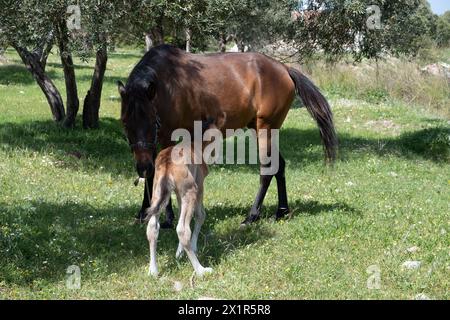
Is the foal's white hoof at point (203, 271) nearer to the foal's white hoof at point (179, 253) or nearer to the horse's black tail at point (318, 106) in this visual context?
the foal's white hoof at point (179, 253)

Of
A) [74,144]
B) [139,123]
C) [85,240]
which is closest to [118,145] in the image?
[74,144]

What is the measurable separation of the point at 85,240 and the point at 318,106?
13.0 feet

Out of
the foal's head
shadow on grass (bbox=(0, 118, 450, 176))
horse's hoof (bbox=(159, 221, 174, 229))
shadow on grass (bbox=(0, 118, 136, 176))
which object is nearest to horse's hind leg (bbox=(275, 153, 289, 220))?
horse's hoof (bbox=(159, 221, 174, 229))

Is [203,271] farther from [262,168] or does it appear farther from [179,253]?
[262,168]

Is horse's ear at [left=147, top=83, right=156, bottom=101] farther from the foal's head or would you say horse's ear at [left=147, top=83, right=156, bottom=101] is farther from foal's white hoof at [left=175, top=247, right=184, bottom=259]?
foal's white hoof at [left=175, top=247, right=184, bottom=259]

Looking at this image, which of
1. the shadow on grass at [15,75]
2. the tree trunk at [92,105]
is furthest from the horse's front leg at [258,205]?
the shadow on grass at [15,75]

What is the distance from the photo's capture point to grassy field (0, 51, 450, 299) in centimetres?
558

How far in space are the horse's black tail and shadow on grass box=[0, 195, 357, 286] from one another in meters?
1.03

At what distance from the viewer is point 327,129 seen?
342 inches

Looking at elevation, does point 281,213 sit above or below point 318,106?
below

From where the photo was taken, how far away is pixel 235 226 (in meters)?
7.71
